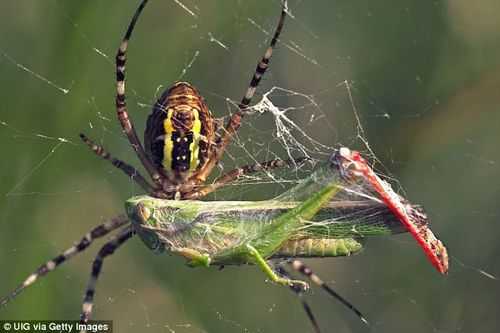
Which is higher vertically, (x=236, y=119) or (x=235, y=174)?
(x=236, y=119)

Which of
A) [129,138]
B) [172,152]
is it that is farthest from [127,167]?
[172,152]

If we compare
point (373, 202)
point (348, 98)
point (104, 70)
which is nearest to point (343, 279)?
point (348, 98)

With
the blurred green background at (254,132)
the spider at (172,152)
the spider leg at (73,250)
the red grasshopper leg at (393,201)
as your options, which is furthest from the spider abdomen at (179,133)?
the red grasshopper leg at (393,201)

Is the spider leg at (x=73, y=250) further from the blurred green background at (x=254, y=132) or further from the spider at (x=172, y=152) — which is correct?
the blurred green background at (x=254, y=132)

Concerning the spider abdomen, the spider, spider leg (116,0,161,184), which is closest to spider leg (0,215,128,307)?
the spider

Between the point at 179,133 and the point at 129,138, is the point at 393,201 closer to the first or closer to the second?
the point at 179,133

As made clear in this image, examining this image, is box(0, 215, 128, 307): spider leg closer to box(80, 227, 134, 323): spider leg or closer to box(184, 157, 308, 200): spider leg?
box(80, 227, 134, 323): spider leg
